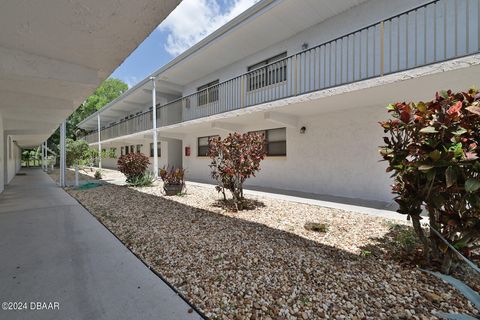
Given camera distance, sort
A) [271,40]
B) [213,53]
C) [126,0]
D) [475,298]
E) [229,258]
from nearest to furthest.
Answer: [475,298], [126,0], [229,258], [271,40], [213,53]

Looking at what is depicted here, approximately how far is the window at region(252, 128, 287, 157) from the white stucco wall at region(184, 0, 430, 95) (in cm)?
305

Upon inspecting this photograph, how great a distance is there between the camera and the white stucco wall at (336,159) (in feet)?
22.4

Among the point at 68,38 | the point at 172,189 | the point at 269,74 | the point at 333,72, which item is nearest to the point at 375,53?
the point at 333,72

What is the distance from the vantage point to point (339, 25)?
780cm

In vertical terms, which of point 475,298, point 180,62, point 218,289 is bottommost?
point 218,289

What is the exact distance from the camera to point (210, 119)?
970 centimetres

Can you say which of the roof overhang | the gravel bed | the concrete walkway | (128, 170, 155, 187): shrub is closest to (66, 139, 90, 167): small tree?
the roof overhang

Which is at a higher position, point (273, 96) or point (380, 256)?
point (273, 96)

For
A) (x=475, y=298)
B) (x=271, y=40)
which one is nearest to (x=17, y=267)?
(x=475, y=298)

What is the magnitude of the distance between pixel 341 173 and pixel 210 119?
5.31 meters

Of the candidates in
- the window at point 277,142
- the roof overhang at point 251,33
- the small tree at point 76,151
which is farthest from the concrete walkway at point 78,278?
the small tree at point 76,151

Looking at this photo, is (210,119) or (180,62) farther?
(180,62)

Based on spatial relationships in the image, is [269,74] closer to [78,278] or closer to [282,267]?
[282,267]

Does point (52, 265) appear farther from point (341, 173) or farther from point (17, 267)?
point (341, 173)
